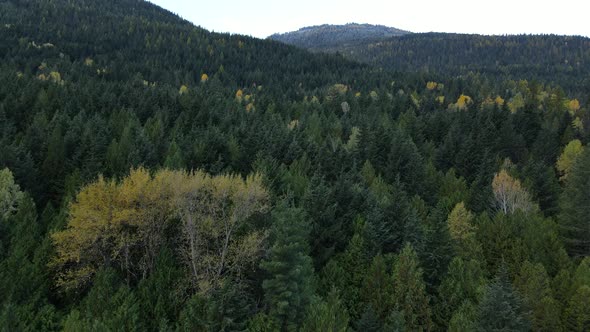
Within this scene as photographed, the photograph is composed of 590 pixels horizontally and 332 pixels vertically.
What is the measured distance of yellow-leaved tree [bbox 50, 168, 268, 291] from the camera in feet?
105

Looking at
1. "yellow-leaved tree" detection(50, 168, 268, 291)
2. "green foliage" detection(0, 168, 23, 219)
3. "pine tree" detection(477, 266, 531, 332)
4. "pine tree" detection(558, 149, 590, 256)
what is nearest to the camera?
"pine tree" detection(477, 266, 531, 332)

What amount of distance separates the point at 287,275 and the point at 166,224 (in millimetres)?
10890

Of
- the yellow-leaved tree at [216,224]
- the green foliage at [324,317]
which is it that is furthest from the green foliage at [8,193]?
the green foliage at [324,317]

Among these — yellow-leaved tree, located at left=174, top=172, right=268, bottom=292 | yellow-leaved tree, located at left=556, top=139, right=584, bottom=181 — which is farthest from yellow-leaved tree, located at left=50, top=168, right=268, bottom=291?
yellow-leaved tree, located at left=556, top=139, right=584, bottom=181

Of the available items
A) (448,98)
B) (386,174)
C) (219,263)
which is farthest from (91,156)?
(448,98)

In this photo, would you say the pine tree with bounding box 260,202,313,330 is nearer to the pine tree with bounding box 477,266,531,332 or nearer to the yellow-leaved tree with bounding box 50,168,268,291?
the yellow-leaved tree with bounding box 50,168,268,291

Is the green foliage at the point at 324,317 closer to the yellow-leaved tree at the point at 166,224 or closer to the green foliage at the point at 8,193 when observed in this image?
the yellow-leaved tree at the point at 166,224

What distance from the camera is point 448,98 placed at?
139 m

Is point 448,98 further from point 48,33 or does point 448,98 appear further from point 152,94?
point 48,33

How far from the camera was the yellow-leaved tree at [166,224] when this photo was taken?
105 feet

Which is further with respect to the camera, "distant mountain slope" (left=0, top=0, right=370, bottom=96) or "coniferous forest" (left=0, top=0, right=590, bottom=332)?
"distant mountain slope" (left=0, top=0, right=370, bottom=96)

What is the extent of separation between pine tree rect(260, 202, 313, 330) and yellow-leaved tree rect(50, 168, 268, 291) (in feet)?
8.49

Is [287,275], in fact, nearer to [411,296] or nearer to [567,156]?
[411,296]

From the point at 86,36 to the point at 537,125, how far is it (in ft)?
557
